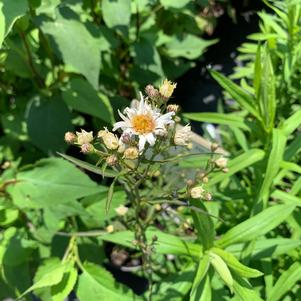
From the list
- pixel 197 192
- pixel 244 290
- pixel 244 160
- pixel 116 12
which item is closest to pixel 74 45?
pixel 116 12

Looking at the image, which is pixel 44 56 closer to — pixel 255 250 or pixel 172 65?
pixel 172 65

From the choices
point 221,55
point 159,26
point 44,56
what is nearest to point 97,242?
point 44,56

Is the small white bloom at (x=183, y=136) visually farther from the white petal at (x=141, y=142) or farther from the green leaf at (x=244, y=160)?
the green leaf at (x=244, y=160)

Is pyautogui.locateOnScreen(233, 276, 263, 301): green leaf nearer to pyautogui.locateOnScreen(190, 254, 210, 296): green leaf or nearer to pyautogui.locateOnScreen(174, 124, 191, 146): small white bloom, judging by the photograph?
pyautogui.locateOnScreen(190, 254, 210, 296): green leaf

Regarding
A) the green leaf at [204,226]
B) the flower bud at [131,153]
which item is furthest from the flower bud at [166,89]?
the green leaf at [204,226]

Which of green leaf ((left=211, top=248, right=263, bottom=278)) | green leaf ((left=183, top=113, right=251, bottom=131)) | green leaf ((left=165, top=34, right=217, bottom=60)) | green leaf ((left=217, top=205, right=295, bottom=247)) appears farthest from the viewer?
green leaf ((left=165, top=34, right=217, bottom=60))

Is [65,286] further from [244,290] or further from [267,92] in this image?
[267,92]

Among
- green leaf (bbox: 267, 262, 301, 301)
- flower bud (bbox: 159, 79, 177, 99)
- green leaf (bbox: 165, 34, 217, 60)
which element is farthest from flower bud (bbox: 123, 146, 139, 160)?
green leaf (bbox: 165, 34, 217, 60)

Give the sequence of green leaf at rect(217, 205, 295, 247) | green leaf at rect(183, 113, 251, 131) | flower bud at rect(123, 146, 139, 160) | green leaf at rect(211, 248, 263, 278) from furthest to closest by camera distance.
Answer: green leaf at rect(183, 113, 251, 131)
green leaf at rect(217, 205, 295, 247)
green leaf at rect(211, 248, 263, 278)
flower bud at rect(123, 146, 139, 160)
